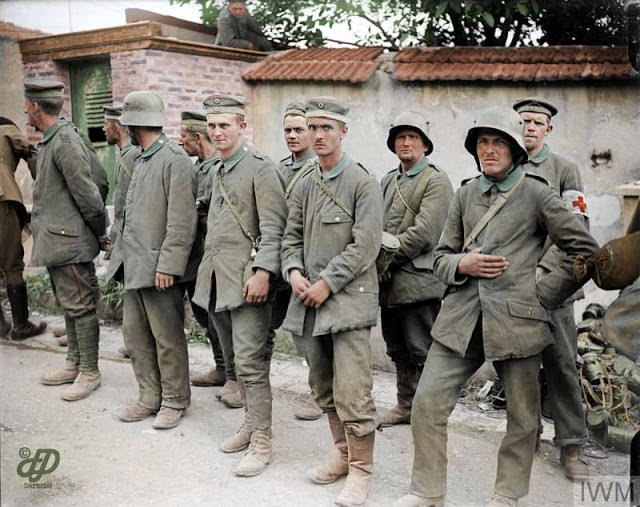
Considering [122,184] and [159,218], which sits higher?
[122,184]

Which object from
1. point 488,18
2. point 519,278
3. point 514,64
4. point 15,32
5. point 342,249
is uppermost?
point 15,32

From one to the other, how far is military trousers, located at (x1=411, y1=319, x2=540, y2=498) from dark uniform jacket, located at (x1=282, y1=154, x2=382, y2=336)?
491 millimetres

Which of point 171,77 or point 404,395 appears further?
point 171,77

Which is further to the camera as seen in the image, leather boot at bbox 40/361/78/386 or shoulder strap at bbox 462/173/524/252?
leather boot at bbox 40/361/78/386

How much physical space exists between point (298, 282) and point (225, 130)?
1160 mm

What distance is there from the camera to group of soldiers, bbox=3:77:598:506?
145 inches

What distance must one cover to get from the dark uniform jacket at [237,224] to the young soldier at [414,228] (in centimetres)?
85

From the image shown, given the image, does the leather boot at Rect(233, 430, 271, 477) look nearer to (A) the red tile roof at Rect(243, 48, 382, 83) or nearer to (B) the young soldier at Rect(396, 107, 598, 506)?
(B) the young soldier at Rect(396, 107, 598, 506)

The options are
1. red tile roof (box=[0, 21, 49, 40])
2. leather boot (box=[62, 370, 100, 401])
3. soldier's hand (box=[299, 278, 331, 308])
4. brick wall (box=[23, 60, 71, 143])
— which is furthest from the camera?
red tile roof (box=[0, 21, 49, 40])

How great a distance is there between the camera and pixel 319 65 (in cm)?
873

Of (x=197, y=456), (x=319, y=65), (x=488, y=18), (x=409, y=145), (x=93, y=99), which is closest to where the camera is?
(x=197, y=456)

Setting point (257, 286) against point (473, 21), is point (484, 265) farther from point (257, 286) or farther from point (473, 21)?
point (473, 21)

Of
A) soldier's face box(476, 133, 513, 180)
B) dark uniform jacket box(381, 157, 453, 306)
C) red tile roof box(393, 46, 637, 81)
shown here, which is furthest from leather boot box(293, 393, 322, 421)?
red tile roof box(393, 46, 637, 81)

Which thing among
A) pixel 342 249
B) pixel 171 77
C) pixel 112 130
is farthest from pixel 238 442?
pixel 171 77
